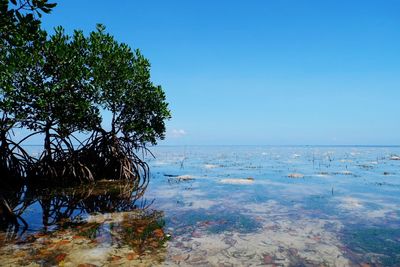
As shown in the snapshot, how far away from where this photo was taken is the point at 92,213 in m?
10.8

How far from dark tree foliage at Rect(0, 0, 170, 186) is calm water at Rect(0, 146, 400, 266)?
2574 mm

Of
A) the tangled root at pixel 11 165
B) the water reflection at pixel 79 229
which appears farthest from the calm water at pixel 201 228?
the tangled root at pixel 11 165

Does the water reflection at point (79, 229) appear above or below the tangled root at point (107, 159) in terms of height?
below

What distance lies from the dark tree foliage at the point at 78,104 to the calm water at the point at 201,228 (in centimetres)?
257

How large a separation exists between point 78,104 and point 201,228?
9.24 meters

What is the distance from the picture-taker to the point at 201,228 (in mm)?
9188

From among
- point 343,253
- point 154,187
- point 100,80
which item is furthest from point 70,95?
point 343,253

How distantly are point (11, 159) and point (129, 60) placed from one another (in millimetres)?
8162

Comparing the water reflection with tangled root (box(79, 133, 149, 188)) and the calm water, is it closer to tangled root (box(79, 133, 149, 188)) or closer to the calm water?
the calm water

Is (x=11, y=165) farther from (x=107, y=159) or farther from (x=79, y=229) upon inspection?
(x=79, y=229)

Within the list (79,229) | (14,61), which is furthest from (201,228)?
(14,61)

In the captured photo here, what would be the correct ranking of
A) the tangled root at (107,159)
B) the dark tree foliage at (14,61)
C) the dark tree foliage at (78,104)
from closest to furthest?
the dark tree foliage at (14,61) → the dark tree foliage at (78,104) → the tangled root at (107,159)

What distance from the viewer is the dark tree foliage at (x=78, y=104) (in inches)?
543

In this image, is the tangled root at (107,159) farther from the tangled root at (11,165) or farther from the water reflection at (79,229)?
the water reflection at (79,229)
